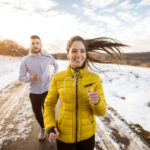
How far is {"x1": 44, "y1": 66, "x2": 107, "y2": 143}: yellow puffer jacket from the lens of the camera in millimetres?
1363

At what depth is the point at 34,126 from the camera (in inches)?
127

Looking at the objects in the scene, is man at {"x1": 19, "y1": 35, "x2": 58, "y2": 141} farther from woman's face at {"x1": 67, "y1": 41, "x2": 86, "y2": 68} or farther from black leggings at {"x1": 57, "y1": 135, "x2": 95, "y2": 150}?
black leggings at {"x1": 57, "y1": 135, "x2": 95, "y2": 150}

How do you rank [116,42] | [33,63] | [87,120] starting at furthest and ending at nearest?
1. [33,63]
2. [116,42]
3. [87,120]

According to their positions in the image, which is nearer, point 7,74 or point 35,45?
point 35,45

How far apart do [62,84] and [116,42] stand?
1.37 m

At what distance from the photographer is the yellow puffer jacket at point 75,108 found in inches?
53.7

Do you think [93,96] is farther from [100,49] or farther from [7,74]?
[7,74]

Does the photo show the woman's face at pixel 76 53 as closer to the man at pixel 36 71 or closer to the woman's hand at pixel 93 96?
the woman's hand at pixel 93 96

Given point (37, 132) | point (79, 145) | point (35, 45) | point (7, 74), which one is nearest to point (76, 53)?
point (79, 145)

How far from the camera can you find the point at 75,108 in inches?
54.6

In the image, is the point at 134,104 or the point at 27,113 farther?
the point at 134,104

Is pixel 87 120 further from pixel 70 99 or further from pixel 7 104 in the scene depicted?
pixel 7 104

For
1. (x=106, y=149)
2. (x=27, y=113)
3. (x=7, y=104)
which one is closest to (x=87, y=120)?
(x=106, y=149)

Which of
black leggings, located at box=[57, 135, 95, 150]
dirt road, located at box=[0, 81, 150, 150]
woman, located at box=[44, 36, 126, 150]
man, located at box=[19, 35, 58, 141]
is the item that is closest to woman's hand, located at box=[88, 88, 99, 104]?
woman, located at box=[44, 36, 126, 150]
